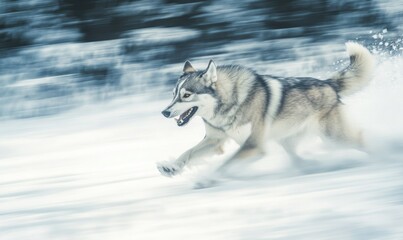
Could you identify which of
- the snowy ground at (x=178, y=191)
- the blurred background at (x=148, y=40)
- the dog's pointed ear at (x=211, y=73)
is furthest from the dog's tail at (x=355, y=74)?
the blurred background at (x=148, y=40)

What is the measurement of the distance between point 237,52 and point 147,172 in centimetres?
327

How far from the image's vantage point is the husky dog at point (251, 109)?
4.29m

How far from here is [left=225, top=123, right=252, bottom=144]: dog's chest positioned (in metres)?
4.33

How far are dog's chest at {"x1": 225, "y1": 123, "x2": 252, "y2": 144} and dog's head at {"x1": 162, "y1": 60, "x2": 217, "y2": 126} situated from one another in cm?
15

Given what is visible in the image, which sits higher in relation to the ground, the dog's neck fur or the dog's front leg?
the dog's neck fur

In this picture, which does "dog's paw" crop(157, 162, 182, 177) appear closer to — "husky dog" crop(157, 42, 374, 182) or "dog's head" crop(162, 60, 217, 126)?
"husky dog" crop(157, 42, 374, 182)

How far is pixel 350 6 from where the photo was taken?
28.1 ft

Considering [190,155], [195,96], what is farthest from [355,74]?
[190,155]

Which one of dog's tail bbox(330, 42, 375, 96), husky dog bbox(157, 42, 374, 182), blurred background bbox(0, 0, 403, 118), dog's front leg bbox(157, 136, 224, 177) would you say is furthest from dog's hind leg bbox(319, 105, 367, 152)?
blurred background bbox(0, 0, 403, 118)

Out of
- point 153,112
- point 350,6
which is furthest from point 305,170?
point 350,6

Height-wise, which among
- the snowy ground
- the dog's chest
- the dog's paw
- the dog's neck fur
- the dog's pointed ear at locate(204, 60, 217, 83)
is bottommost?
the snowy ground

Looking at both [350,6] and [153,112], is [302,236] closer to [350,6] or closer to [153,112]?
[153,112]

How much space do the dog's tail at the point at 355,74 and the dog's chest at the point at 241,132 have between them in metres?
0.61

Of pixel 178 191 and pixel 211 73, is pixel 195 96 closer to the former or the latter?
pixel 211 73
